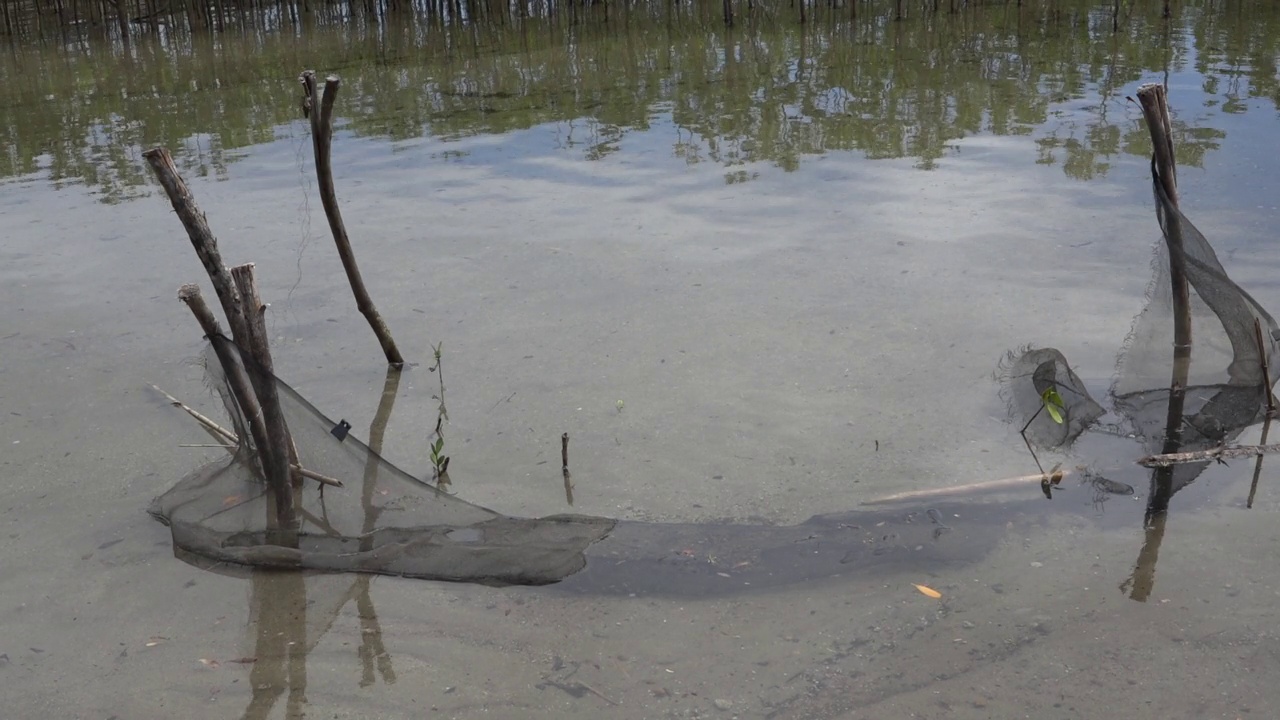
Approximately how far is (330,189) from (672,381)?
1.38 metres

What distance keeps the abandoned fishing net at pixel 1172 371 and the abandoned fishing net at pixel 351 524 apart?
4.87 feet

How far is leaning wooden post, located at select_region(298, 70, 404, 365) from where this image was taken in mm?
3787

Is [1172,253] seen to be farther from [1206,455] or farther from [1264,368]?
[1206,455]

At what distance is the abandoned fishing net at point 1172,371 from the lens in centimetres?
336

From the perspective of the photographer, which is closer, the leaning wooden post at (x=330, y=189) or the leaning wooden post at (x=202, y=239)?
the leaning wooden post at (x=202, y=239)

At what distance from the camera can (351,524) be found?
297cm

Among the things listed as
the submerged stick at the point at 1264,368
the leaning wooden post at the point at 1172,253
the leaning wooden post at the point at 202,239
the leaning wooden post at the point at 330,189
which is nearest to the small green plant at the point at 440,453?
the leaning wooden post at the point at 330,189

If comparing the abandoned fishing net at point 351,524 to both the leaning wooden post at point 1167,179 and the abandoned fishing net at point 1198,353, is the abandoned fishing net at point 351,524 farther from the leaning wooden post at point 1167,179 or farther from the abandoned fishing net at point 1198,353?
the leaning wooden post at point 1167,179

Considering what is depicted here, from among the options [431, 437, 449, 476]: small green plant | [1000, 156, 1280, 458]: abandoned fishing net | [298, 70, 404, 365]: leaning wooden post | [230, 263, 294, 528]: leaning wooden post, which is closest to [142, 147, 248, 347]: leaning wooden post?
[230, 263, 294, 528]: leaning wooden post

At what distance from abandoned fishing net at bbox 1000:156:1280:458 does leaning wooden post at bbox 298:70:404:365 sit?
2.18 metres

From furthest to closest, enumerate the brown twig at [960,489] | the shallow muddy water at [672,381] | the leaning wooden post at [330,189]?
the leaning wooden post at [330,189], the brown twig at [960,489], the shallow muddy water at [672,381]

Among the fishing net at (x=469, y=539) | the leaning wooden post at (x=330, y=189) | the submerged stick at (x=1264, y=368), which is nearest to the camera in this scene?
the fishing net at (x=469, y=539)

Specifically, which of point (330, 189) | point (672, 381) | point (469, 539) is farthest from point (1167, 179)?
point (330, 189)

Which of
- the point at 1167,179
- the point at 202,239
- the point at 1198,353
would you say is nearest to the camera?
the point at 202,239
